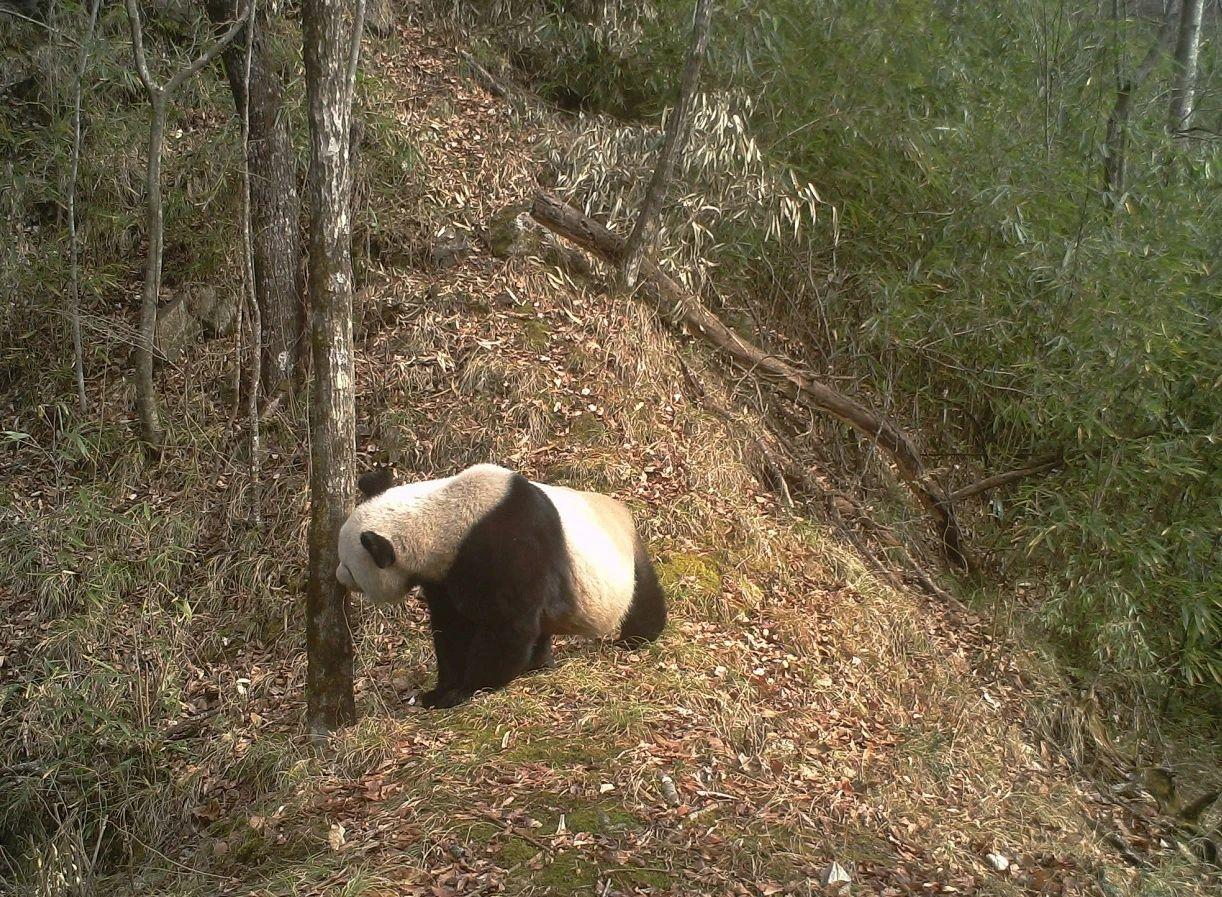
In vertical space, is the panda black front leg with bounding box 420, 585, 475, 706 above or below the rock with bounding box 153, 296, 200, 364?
below

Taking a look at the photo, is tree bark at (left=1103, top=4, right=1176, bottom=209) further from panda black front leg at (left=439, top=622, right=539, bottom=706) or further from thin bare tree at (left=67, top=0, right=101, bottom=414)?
thin bare tree at (left=67, top=0, right=101, bottom=414)

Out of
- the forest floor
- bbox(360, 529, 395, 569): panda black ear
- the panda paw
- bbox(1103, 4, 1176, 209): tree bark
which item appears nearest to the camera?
the forest floor

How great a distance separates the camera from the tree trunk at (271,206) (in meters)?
7.10

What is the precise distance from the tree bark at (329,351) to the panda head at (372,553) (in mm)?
127

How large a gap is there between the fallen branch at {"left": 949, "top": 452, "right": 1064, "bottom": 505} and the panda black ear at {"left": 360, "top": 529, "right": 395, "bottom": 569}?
533cm

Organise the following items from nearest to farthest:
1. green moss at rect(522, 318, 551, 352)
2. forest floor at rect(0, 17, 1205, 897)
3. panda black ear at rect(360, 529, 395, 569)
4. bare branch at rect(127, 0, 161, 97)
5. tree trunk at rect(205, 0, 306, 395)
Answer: forest floor at rect(0, 17, 1205, 897) < panda black ear at rect(360, 529, 395, 569) < bare branch at rect(127, 0, 161, 97) < tree trunk at rect(205, 0, 306, 395) < green moss at rect(522, 318, 551, 352)

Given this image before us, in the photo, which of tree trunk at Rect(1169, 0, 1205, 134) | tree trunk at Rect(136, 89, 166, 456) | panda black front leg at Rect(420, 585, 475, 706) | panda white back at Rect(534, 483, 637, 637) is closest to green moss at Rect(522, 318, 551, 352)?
panda white back at Rect(534, 483, 637, 637)

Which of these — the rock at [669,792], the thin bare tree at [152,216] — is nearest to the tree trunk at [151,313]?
the thin bare tree at [152,216]

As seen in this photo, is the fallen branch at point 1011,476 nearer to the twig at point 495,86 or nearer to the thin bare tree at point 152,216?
the twig at point 495,86

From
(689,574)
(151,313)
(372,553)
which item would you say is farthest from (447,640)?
(151,313)

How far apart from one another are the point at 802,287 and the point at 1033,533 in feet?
10.2

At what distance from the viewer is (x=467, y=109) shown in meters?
9.47

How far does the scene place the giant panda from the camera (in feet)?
17.0

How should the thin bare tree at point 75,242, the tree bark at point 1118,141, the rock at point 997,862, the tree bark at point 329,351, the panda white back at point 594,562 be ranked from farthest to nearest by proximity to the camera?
the tree bark at point 1118,141
the thin bare tree at point 75,242
the panda white back at point 594,562
the rock at point 997,862
the tree bark at point 329,351
